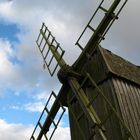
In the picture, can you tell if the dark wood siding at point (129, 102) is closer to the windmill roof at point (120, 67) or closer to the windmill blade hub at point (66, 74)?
the windmill roof at point (120, 67)

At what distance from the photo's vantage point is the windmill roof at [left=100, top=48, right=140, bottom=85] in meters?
14.8

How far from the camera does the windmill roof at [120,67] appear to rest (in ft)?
48.6

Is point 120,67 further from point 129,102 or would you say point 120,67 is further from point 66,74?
point 66,74

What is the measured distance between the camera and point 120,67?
1573 centimetres

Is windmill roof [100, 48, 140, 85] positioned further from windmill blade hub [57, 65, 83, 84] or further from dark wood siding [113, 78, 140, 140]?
windmill blade hub [57, 65, 83, 84]

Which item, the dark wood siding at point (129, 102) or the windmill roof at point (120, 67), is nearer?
the dark wood siding at point (129, 102)

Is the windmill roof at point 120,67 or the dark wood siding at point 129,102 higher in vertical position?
the windmill roof at point 120,67

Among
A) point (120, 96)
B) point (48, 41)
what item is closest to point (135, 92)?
point (120, 96)

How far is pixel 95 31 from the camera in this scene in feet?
44.2

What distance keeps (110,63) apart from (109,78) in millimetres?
915

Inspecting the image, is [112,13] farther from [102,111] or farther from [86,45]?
[102,111]

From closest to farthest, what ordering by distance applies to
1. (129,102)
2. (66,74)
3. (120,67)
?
(66,74) < (129,102) < (120,67)

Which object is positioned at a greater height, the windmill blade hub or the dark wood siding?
the windmill blade hub

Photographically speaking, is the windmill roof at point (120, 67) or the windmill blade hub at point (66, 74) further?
the windmill roof at point (120, 67)
